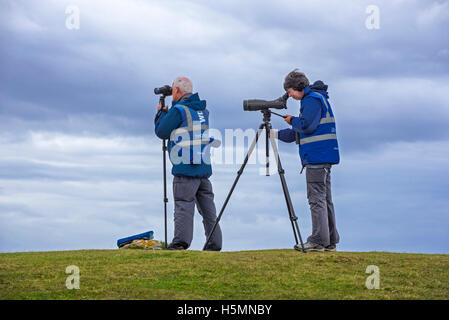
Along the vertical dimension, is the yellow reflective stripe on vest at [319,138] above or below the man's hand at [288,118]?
below

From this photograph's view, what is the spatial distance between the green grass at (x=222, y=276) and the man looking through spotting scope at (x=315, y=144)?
567mm

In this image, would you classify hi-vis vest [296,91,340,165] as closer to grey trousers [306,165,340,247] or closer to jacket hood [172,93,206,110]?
grey trousers [306,165,340,247]

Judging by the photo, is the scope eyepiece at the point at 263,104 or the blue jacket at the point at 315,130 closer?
the blue jacket at the point at 315,130

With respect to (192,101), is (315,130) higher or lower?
lower

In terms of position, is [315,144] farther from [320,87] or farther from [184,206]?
[184,206]

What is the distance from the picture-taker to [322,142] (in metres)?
9.55

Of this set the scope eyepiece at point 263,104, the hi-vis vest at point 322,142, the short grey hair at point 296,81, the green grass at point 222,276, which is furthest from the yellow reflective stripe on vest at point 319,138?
the green grass at point 222,276

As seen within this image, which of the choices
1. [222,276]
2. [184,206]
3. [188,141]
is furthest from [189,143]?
[222,276]

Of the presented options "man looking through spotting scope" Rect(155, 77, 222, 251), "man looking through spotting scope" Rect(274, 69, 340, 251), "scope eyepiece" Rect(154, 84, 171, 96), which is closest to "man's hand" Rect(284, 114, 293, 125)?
"man looking through spotting scope" Rect(274, 69, 340, 251)

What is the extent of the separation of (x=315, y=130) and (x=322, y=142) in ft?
0.86

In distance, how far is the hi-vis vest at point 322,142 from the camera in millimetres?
9539

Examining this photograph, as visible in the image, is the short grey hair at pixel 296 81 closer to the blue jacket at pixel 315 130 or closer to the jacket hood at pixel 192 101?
the blue jacket at pixel 315 130
